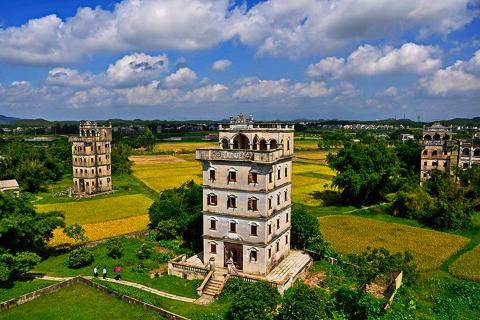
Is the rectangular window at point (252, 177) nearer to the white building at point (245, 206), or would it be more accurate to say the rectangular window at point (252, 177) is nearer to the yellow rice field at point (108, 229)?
the white building at point (245, 206)

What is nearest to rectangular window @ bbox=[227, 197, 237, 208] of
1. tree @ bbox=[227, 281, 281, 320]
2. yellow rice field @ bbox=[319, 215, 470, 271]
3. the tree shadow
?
tree @ bbox=[227, 281, 281, 320]

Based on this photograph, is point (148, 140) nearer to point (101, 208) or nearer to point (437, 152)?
point (101, 208)

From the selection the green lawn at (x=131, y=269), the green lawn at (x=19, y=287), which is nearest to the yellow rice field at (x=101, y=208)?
the green lawn at (x=131, y=269)

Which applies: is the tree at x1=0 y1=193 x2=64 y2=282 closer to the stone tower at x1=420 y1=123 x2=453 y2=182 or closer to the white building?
the white building

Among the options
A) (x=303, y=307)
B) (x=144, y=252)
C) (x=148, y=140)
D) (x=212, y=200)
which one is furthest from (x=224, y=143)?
(x=148, y=140)

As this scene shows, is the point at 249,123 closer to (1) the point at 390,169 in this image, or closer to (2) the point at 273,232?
(2) the point at 273,232

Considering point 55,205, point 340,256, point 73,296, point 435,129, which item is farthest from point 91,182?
point 435,129

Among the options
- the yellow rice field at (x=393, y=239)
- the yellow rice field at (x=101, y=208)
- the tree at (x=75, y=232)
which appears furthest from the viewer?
the yellow rice field at (x=101, y=208)

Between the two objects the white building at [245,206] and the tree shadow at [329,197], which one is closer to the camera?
the white building at [245,206]
